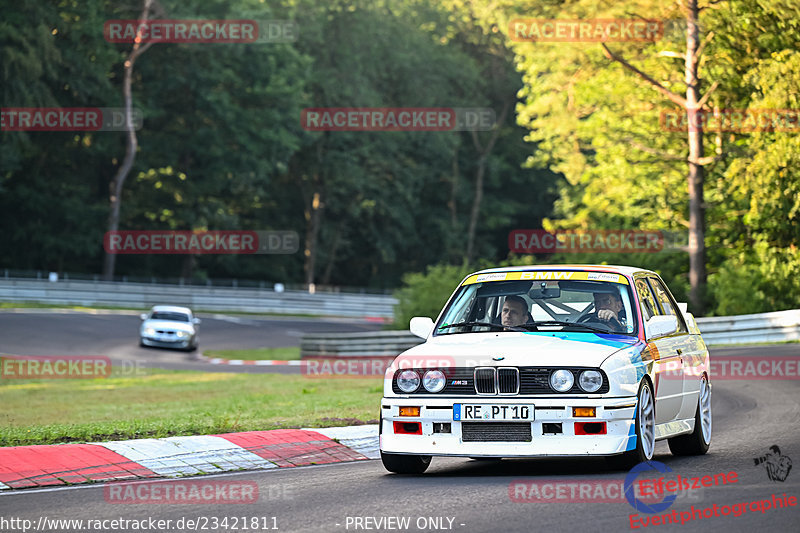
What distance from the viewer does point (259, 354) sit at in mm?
38031

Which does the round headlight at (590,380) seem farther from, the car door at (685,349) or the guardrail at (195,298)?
the guardrail at (195,298)

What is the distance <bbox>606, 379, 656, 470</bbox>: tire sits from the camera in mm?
9289

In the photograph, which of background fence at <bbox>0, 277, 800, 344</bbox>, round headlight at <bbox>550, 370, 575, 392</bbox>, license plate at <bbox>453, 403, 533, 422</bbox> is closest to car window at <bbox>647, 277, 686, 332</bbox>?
round headlight at <bbox>550, 370, 575, 392</bbox>

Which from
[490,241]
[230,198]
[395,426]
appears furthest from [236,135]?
[395,426]

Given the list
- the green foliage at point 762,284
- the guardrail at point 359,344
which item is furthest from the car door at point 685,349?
the green foliage at point 762,284

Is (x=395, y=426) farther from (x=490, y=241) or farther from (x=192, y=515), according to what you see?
(x=490, y=241)

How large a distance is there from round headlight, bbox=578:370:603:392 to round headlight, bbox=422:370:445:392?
3.48 ft

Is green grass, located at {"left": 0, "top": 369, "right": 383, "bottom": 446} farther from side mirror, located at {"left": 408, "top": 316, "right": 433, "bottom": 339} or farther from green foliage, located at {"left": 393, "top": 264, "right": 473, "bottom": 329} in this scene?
green foliage, located at {"left": 393, "top": 264, "right": 473, "bottom": 329}

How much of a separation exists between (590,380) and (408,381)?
1412 millimetres

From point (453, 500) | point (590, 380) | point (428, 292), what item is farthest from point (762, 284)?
point (453, 500)

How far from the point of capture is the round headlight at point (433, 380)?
9.44 meters

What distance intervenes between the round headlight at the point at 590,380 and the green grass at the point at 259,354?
2665 centimetres

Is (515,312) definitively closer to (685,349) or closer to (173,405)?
(685,349)

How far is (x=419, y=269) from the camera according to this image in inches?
3130
